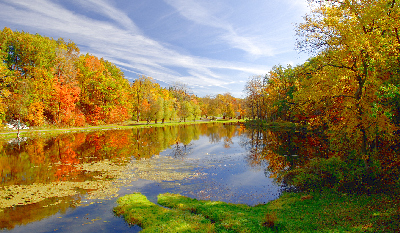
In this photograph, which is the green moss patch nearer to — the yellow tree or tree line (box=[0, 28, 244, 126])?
the yellow tree

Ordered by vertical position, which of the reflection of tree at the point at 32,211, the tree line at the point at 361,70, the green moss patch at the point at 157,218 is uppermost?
the tree line at the point at 361,70

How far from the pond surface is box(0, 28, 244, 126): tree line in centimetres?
2543

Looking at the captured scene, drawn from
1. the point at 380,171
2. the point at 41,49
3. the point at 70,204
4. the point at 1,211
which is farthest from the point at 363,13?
the point at 41,49

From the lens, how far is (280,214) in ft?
37.9

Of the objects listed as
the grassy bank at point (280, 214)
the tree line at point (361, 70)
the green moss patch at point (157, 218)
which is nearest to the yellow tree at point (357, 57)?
the tree line at point (361, 70)

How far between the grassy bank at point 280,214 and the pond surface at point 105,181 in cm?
130

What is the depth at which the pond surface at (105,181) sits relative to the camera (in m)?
12.5

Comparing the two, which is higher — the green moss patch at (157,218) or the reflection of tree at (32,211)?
the green moss patch at (157,218)

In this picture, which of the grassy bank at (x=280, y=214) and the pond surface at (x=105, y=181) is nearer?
the grassy bank at (x=280, y=214)

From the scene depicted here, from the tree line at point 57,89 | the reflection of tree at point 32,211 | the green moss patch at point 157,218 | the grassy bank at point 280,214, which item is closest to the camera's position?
the grassy bank at point 280,214

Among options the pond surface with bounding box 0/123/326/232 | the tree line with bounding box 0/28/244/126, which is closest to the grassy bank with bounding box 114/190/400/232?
the pond surface with bounding box 0/123/326/232

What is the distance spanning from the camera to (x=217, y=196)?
52.6ft

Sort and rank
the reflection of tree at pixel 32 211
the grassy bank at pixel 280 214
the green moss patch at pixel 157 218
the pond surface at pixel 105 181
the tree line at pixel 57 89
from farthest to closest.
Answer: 1. the tree line at pixel 57 89
2. the pond surface at pixel 105 181
3. the reflection of tree at pixel 32 211
4. the green moss patch at pixel 157 218
5. the grassy bank at pixel 280 214

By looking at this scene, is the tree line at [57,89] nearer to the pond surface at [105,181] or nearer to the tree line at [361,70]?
the pond surface at [105,181]
